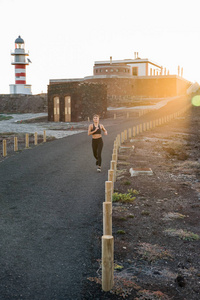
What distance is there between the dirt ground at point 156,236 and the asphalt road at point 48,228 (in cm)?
43

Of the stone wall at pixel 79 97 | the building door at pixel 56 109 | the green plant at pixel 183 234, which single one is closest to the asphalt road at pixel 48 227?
the green plant at pixel 183 234

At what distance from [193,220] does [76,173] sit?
503cm

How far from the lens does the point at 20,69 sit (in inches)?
2566

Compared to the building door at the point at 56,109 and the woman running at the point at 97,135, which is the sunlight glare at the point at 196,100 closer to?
the building door at the point at 56,109

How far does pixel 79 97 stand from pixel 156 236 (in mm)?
31904

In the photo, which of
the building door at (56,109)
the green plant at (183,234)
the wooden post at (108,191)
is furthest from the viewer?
the building door at (56,109)

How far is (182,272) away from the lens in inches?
184

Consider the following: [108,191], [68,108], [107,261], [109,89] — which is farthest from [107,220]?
[109,89]

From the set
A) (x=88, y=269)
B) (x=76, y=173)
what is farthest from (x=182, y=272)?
(x=76, y=173)

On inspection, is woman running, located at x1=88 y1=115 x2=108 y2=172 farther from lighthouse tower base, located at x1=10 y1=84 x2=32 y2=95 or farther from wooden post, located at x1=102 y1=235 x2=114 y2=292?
lighthouse tower base, located at x1=10 y1=84 x2=32 y2=95

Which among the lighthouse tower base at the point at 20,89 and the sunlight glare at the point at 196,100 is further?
the lighthouse tower base at the point at 20,89

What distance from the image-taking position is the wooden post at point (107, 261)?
406 centimetres

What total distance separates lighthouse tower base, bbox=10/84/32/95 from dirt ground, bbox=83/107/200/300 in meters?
58.9

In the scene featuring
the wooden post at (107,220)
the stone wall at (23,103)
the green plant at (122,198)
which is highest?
the stone wall at (23,103)
